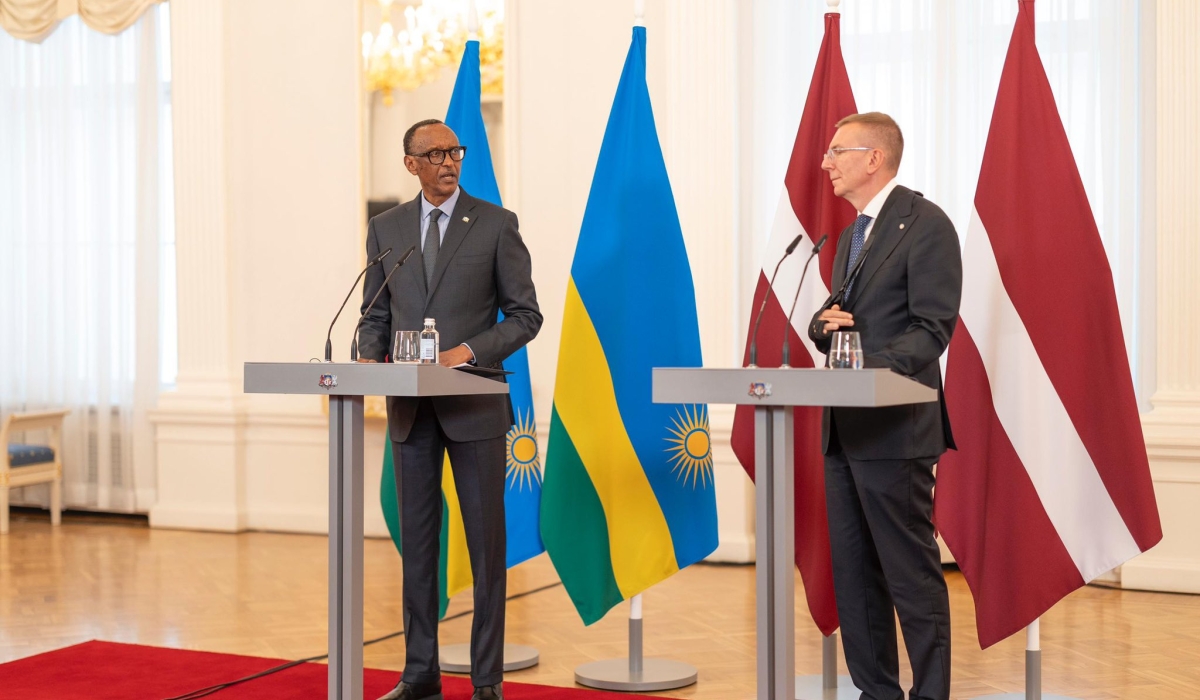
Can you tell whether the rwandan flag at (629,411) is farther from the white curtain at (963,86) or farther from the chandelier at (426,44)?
the chandelier at (426,44)

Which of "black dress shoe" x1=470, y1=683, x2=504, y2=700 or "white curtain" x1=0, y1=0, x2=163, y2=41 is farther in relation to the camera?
"white curtain" x1=0, y1=0, x2=163, y2=41

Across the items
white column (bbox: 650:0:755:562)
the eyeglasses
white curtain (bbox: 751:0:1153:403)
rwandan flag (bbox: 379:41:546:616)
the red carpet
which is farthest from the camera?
white column (bbox: 650:0:755:562)

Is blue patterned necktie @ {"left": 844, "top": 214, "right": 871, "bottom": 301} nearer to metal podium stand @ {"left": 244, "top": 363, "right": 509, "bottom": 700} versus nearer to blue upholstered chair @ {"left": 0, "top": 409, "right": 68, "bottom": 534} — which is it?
metal podium stand @ {"left": 244, "top": 363, "right": 509, "bottom": 700}

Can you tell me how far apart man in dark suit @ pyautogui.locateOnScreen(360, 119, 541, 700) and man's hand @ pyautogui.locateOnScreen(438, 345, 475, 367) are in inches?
4.7

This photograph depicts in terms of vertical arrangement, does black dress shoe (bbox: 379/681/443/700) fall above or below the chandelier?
below

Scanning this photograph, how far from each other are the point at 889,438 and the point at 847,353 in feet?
1.66

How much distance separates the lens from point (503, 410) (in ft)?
11.4

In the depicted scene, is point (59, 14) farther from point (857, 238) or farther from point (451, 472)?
point (857, 238)

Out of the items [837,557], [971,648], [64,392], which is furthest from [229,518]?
[837,557]

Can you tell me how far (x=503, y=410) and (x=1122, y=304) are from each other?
356cm

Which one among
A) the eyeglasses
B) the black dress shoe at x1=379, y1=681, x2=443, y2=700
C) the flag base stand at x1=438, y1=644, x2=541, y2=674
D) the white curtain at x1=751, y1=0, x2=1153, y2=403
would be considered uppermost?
the white curtain at x1=751, y1=0, x2=1153, y2=403

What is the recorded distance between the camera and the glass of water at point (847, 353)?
8.43 ft

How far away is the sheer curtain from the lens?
7590mm

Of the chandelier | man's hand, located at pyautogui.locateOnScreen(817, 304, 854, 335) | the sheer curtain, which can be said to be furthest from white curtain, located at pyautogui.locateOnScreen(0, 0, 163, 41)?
man's hand, located at pyautogui.locateOnScreen(817, 304, 854, 335)
